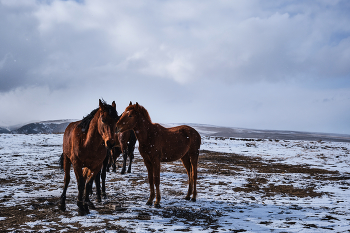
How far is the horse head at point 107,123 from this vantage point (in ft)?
14.8

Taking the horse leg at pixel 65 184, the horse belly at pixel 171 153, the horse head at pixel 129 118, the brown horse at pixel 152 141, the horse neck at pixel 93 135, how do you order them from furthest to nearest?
the horse belly at pixel 171 153
the brown horse at pixel 152 141
the horse head at pixel 129 118
the horse leg at pixel 65 184
the horse neck at pixel 93 135

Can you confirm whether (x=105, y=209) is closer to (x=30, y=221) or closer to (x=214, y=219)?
(x=30, y=221)

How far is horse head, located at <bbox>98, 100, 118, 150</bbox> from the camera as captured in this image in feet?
14.8

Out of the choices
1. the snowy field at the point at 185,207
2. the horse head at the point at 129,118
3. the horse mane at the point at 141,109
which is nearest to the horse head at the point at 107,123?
the horse head at the point at 129,118

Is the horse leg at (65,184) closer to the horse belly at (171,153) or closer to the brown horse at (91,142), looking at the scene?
the brown horse at (91,142)

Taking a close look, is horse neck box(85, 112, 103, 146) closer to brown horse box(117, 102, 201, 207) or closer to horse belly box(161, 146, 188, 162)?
brown horse box(117, 102, 201, 207)

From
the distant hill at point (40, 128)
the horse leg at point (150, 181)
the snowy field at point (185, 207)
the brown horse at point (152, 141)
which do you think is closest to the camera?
the snowy field at point (185, 207)

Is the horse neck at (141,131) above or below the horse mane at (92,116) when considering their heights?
below

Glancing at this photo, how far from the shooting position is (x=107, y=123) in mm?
4641

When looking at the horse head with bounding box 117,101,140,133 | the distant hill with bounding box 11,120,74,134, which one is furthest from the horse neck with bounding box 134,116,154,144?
the distant hill with bounding box 11,120,74,134

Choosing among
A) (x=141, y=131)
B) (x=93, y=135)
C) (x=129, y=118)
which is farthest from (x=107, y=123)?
(x=141, y=131)

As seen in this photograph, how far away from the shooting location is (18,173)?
31.6 ft

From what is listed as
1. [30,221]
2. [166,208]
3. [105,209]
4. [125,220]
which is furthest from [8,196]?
[166,208]

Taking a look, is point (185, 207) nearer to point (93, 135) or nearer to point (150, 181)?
point (150, 181)
